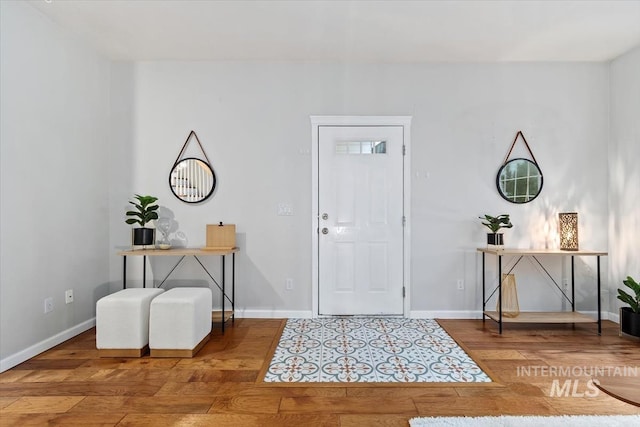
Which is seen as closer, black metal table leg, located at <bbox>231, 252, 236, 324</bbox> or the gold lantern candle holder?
the gold lantern candle holder

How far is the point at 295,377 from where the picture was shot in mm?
2529

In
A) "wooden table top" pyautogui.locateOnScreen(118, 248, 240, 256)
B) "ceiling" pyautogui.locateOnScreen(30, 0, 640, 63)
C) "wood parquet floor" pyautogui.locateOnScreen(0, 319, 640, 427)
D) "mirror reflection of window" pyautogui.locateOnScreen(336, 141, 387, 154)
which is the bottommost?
"wood parquet floor" pyautogui.locateOnScreen(0, 319, 640, 427)

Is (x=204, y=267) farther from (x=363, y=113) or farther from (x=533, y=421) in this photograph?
(x=533, y=421)

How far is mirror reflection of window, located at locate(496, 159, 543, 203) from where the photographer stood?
12.9 feet

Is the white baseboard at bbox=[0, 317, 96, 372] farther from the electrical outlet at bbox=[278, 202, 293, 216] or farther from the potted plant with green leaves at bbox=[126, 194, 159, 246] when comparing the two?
the electrical outlet at bbox=[278, 202, 293, 216]

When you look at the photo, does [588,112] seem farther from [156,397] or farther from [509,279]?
[156,397]

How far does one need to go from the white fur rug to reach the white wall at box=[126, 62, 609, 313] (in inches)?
77.9

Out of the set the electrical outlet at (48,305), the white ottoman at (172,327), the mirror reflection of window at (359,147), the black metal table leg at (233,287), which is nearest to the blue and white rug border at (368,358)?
the black metal table leg at (233,287)

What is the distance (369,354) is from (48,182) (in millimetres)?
2941

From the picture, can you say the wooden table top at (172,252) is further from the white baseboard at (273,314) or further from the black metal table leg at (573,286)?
the black metal table leg at (573,286)

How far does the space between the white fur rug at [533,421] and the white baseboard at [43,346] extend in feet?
9.16

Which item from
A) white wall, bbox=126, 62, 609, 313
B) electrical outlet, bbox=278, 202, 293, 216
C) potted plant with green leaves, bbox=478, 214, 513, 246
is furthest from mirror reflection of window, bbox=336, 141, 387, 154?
potted plant with green leaves, bbox=478, 214, 513, 246

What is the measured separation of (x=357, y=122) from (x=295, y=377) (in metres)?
2.54

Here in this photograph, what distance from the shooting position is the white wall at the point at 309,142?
3.96 meters
